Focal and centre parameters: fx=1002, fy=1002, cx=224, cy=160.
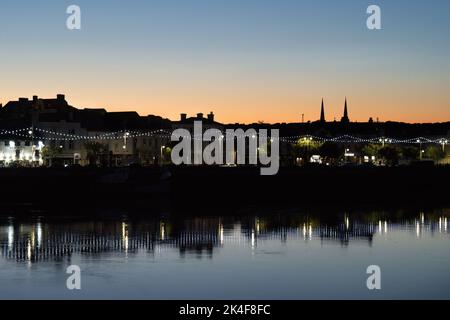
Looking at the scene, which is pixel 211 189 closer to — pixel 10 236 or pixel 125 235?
pixel 125 235

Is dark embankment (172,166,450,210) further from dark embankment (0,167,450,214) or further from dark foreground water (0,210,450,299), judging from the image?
dark foreground water (0,210,450,299)

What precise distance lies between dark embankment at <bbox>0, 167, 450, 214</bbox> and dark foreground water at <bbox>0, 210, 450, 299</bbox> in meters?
11.3

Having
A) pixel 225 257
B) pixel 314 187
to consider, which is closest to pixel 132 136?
pixel 314 187

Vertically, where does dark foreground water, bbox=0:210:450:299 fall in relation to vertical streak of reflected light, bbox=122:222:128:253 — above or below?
below

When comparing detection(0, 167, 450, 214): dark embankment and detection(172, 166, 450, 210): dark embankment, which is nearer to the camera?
detection(0, 167, 450, 214): dark embankment

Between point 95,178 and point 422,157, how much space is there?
274ft

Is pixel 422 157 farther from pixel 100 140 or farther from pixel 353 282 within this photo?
pixel 353 282

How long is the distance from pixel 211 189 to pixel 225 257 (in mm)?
40413

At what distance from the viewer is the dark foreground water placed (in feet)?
100

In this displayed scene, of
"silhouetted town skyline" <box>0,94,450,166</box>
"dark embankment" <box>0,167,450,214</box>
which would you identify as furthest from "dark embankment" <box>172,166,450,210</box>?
"silhouetted town skyline" <box>0,94,450,166</box>

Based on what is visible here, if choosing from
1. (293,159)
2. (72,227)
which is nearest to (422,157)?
(293,159)

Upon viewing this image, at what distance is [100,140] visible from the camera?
4875 inches

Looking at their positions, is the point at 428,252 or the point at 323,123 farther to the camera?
the point at 323,123
